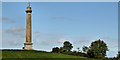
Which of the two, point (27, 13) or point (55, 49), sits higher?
point (27, 13)

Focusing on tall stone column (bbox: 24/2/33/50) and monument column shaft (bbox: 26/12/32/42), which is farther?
monument column shaft (bbox: 26/12/32/42)

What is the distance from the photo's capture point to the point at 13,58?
86.6 ft

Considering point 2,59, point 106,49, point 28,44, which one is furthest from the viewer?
point 106,49

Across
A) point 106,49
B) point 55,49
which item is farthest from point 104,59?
point 106,49

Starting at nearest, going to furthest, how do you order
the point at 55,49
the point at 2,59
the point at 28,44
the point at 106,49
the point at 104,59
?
1. the point at 2,59
2. the point at 104,59
3. the point at 28,44
4. the point at 55,49
5. the point at 106,49

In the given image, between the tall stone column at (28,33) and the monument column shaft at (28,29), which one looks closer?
the tall stone column at (28,33)

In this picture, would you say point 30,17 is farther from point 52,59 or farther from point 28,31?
point 52,59

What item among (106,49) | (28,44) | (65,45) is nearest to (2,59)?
(28,44)

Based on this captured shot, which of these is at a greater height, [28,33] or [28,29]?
[28,29]

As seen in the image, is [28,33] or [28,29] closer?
[28,33]

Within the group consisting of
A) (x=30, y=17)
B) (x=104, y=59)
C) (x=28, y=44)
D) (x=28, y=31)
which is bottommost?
(x=104, y=59)

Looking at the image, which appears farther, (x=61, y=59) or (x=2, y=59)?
(x=61, y=59)

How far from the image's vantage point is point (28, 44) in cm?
4088

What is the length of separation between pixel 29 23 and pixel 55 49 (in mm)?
35762
